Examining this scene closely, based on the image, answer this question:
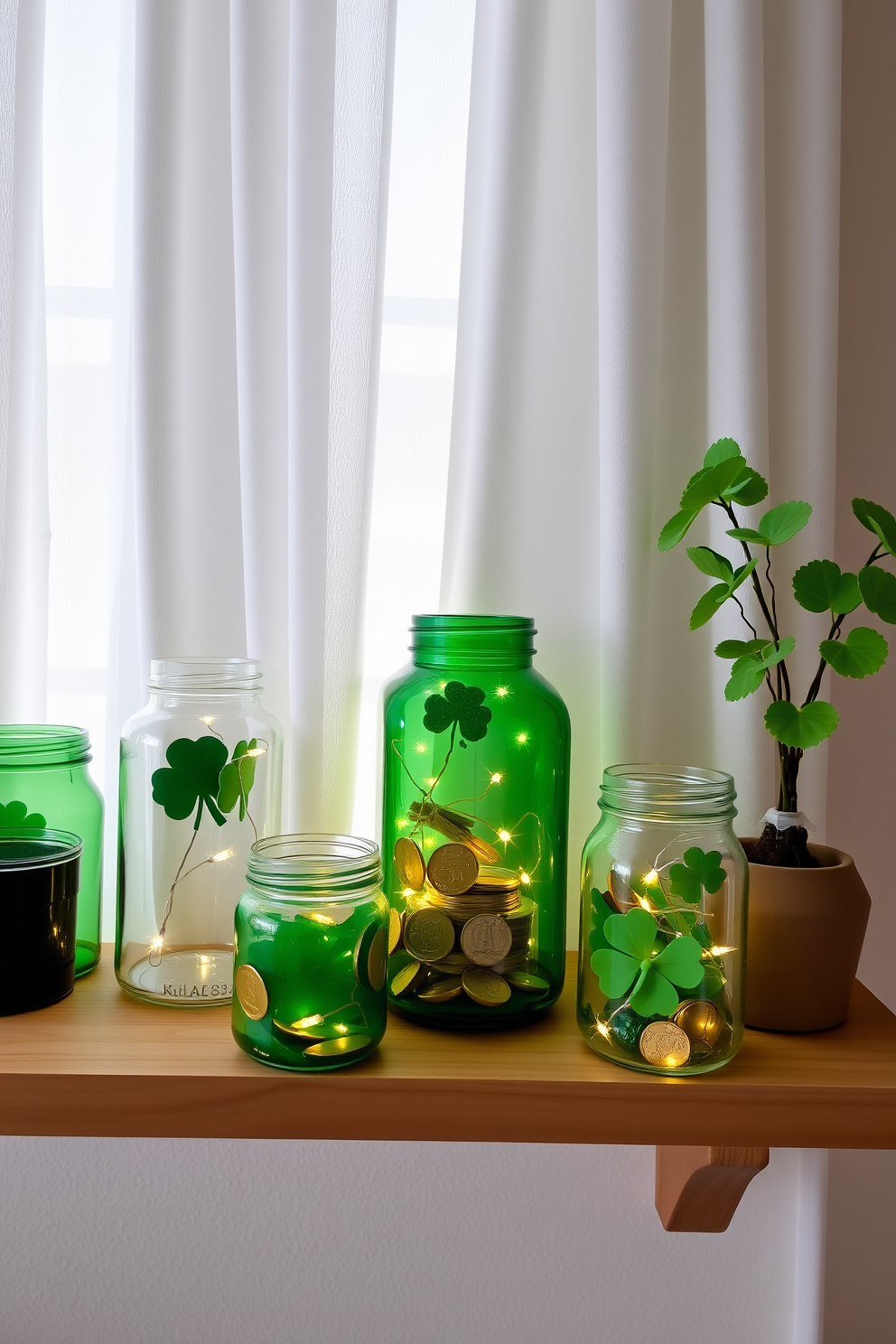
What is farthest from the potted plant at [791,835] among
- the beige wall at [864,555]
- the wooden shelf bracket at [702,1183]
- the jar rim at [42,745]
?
the jar rim at [42,745]

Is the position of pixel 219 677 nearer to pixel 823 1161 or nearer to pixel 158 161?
pixel 158 161

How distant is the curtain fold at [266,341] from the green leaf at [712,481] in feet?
0.86

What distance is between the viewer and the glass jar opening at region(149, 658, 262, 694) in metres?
0.75

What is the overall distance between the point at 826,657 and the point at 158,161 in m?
0.62

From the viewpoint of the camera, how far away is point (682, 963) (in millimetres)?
630

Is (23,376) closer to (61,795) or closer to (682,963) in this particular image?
(61,795)

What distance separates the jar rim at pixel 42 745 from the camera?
749 mm

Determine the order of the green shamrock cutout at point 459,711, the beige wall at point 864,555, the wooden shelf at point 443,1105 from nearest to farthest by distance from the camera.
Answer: the wooden shelf at point 443,1105, the green shamrock cutout at point 459,711, the beige wall at point 864,555

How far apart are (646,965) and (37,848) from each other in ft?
1.42

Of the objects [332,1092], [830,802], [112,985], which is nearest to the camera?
[332,1092]

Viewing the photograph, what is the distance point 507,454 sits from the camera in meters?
0.81

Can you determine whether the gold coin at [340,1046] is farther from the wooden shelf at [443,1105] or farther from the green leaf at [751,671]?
the green leaf at [751,671]

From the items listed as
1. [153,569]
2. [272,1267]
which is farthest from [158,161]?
[272,1267]

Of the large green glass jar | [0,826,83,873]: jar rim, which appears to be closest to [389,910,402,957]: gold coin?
the large green glass jar
